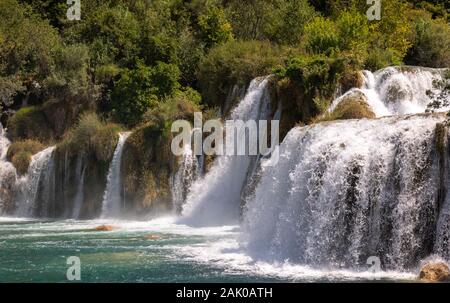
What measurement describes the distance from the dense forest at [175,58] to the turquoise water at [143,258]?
6.41 m

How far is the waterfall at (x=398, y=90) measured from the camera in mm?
24906

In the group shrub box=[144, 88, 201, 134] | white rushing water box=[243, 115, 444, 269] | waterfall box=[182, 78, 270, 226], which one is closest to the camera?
white rushing water box=[243, 115, 444, 269]

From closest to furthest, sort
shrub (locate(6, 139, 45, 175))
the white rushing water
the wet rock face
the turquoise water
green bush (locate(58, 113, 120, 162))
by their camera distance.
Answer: the wet rock face
the white rushing water
the turquoise water
green bush (locate(58, 113, 120, 162))
shrub (locate(6, 139, 45, 175))

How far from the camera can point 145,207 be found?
29906mm

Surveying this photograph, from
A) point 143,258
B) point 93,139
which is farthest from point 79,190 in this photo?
point 143,258

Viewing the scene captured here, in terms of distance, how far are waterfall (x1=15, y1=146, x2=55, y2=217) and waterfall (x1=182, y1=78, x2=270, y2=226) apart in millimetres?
8378

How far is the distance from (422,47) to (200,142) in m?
14.6

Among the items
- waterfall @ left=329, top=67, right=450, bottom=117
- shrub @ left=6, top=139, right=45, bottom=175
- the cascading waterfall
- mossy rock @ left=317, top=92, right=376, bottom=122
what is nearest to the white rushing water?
the cascading waterfall

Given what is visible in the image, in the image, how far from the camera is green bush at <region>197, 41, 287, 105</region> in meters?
31.6

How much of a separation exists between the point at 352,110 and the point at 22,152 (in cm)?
1836

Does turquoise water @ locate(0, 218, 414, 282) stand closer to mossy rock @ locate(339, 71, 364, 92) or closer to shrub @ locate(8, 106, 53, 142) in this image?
mossy rock @ locate(339, 71, 364, 92)

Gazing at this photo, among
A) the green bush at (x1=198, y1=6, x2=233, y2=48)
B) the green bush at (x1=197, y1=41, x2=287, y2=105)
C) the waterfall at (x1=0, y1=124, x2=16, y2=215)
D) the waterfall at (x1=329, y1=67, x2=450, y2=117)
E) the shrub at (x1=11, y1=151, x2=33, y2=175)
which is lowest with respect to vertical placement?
the waterfall at (x1=0, y1=124, x2=16, y2=215)

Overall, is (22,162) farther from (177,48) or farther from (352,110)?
(352,110)
